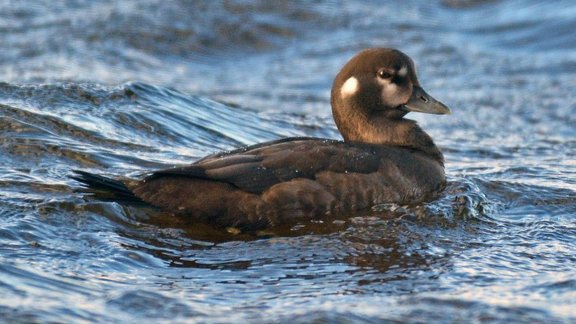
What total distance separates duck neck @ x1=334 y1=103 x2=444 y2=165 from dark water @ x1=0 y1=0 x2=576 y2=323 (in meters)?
0.38

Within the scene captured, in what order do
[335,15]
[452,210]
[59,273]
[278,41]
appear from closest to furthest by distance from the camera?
1. [59,273]
2. [452,210]
3. [278,41]
4. [335,15]

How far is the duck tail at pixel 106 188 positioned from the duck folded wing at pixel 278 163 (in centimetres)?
15

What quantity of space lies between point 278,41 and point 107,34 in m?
2.30

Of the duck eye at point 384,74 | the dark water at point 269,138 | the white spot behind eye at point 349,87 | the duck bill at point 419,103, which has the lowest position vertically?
the dark water at point 269,138

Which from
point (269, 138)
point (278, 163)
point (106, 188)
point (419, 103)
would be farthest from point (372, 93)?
point (269, 138)

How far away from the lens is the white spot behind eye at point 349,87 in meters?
7.30

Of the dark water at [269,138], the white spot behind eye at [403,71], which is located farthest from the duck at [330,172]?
the dark water at [269,138]

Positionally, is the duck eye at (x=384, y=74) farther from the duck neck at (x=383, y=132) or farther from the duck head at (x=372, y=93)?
the duck neck at (x=383, y=132)

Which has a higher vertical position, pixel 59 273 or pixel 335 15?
pixel 335 15

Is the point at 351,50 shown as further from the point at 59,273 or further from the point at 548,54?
the point at 59,273

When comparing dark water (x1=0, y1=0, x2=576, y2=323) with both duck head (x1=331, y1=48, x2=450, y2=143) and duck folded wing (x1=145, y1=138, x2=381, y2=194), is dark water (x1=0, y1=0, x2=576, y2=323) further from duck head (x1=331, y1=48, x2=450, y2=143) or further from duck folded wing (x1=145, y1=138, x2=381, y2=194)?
duck head (x1=331, y1=48, x2=450, y2=143)

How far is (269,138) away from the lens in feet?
30.9

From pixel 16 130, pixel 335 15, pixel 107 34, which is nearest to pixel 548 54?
pixel 335 15

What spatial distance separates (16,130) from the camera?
25.6 feet
